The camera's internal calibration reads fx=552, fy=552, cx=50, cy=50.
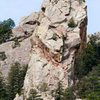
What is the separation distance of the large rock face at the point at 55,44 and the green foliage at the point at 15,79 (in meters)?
2.69

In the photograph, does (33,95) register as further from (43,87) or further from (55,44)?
(55,44)

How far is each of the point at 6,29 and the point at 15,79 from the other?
33688mm

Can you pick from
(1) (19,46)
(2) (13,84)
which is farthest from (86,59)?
(1) (19,46)

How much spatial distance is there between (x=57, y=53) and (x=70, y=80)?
4743 mm

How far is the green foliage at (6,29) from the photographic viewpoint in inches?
4437

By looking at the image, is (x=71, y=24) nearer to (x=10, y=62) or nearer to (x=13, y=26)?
(x=10, y=62)

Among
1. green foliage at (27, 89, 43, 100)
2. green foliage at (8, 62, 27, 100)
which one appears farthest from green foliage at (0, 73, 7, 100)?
green foliage at (27, 89, 43, 100)

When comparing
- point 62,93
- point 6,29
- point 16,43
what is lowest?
point 62,93

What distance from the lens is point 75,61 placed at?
8538cm

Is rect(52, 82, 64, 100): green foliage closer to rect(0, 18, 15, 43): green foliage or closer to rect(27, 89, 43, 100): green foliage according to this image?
rect(27, 89, 43, 100): green foliage

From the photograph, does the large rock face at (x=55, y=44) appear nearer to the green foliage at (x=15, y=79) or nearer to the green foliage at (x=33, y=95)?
the green foliage at (x=33, y=95)

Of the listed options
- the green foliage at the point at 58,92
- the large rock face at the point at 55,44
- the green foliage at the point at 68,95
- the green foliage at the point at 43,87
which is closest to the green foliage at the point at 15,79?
the large rock face at the point at 55,44

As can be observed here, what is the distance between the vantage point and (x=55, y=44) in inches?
3297

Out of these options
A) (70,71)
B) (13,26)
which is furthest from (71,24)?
(13,26)
